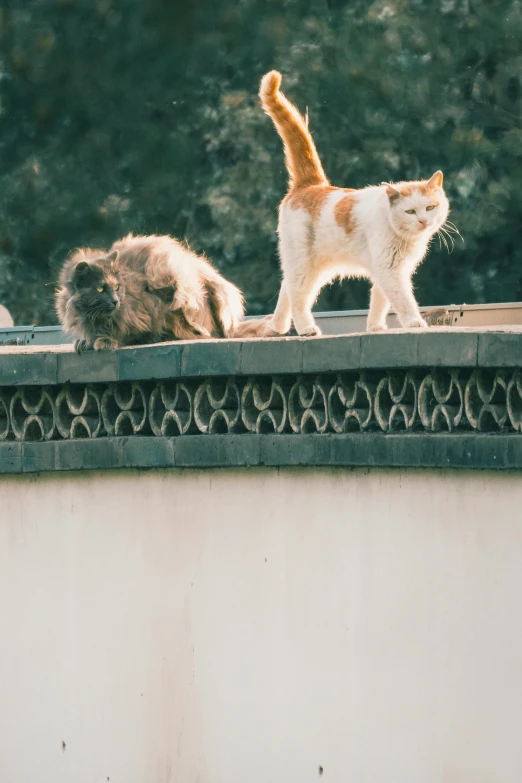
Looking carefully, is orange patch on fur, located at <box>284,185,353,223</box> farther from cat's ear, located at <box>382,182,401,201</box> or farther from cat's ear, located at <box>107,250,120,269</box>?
cat's ear, located at <box>107,250,120,269</box>

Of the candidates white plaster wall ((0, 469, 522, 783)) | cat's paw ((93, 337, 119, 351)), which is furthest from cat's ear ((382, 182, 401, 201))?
cat's paw ((93, 337, 119, 351))

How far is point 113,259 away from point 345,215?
131cm

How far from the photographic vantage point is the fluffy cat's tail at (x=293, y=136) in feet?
25.4

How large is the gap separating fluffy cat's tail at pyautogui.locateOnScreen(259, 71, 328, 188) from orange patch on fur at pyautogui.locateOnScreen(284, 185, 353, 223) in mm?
101

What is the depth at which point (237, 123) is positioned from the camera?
20.7 m

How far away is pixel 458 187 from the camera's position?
19.3 metres

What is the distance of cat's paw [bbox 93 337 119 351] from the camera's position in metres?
7.48

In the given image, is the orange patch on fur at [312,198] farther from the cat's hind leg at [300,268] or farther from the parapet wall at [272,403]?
the parapet wall at [272,403]

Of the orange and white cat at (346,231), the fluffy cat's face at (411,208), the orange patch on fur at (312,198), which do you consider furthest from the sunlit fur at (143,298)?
the fluffy cat's face at (411,208)

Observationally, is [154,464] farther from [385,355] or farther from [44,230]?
[44,230]

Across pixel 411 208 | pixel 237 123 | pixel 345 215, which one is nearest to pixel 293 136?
pixel 345 215

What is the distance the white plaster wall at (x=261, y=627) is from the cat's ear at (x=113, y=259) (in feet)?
3.56

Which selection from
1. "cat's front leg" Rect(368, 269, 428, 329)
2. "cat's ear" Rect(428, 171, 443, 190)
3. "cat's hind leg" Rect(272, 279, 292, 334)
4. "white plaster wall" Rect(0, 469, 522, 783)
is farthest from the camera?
"cat's hind leg" Rect(272, 279, 292, 334)

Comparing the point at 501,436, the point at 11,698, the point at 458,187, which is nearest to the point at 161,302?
the point at 11,698
